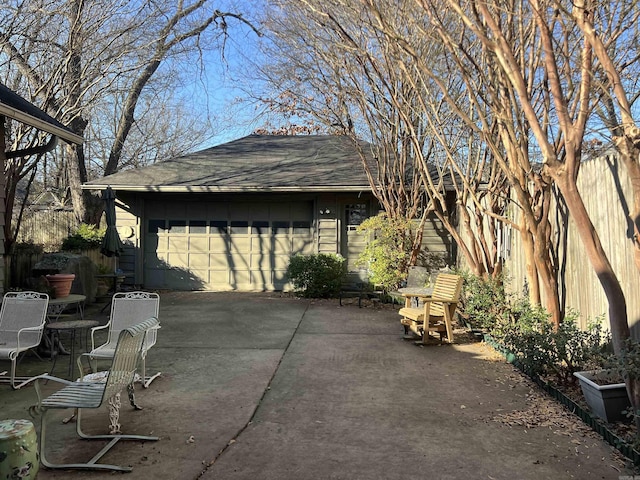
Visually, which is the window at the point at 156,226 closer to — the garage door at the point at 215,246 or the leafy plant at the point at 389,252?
the garage door at the point at 215,246

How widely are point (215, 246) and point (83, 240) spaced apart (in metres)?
3.10

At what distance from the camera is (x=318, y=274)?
10977 millimetres

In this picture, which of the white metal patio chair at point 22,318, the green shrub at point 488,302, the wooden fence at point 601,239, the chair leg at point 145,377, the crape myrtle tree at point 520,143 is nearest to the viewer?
the wooden fence at point 601,239

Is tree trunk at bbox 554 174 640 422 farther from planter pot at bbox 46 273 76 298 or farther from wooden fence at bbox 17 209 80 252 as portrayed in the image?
wooden fence at bbox 17 209 80 252

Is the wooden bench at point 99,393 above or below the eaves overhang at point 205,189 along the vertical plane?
below

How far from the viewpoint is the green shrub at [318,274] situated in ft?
36.1

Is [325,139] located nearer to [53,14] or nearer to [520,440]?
[53,14]

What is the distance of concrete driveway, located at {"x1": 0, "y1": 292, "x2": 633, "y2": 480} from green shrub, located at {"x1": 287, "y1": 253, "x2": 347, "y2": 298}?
4340mm

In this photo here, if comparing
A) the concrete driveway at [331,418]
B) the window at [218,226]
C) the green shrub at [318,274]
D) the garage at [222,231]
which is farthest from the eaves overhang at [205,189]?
the concrete driveway at [331,418]

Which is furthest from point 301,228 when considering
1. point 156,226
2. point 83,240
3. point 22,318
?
point 22,318

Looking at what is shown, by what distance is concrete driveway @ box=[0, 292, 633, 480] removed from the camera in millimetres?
2990

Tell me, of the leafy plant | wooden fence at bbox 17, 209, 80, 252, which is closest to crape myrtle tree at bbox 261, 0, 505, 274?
the leafy plant

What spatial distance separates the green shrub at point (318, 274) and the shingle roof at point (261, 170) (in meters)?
1.66

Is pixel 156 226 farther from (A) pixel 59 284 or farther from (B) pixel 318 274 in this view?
(A) pixel 59 284
